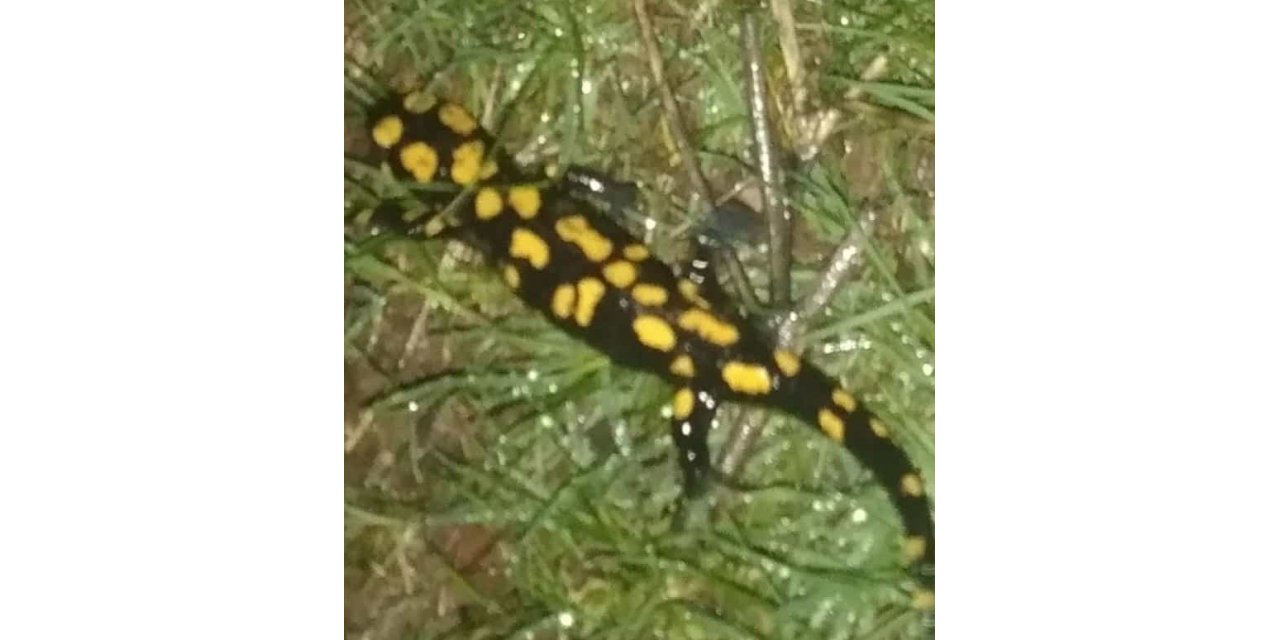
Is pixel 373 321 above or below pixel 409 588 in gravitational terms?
above

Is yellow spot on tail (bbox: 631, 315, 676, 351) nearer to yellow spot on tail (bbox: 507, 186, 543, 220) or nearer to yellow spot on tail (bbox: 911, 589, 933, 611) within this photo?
yellow spot on tail (bbox: 507, 186, 543, 220)

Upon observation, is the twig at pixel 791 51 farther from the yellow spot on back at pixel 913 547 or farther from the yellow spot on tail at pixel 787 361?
the yellow spot on back at pixel 913 547

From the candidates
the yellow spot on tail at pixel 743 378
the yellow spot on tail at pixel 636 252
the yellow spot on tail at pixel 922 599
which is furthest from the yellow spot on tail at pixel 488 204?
the yellow spot on tail at pixel 922 599
